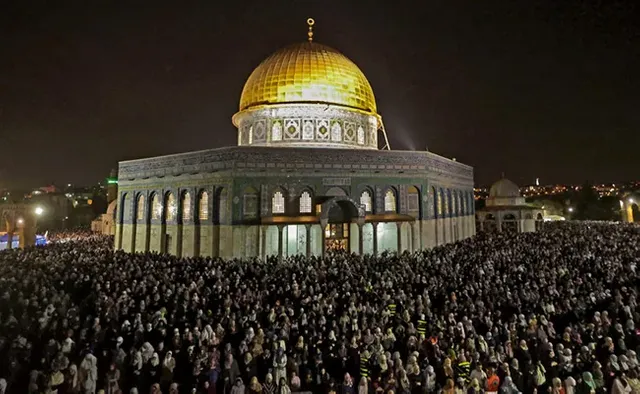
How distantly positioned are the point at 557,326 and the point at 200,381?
9.52 m

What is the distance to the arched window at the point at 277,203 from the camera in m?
23.7

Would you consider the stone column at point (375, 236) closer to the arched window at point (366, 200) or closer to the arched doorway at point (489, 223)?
the arched window at point (366, 200)

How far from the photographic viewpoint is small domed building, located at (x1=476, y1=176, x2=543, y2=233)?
4123 cm

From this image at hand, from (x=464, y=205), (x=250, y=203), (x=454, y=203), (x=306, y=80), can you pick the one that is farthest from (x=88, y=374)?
(x=464, y=205)

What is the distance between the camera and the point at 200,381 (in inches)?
284

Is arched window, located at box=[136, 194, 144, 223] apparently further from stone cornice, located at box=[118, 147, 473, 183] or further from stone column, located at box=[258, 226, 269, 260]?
stone column, located at box=[258, 226, 269, 260]

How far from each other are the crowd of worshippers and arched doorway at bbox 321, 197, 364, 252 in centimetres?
638

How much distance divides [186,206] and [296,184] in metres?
7.90

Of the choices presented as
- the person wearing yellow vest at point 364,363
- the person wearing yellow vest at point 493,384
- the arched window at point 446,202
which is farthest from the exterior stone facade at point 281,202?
the person wearing yellow vest at point 493,384

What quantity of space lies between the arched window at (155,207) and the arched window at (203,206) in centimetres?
410

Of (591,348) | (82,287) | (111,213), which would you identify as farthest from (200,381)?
(111,213)

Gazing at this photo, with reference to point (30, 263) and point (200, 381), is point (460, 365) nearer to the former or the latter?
point (200, 381)

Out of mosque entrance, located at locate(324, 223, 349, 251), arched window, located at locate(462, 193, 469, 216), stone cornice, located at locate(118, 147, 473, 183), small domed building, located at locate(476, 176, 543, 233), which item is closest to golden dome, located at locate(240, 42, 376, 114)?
stone cornice, located at locate(118, 147, 473, 183)

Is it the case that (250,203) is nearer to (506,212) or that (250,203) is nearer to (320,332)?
(320,332)
